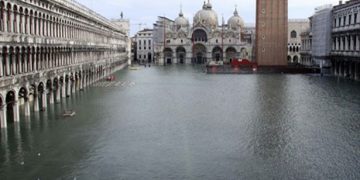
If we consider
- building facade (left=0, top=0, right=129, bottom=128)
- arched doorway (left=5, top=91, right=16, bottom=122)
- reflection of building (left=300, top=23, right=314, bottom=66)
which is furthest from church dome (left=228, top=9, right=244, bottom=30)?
arched doorway (left=5, top=91, right=16, bottom=122)

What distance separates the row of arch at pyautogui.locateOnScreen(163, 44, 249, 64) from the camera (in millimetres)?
130125

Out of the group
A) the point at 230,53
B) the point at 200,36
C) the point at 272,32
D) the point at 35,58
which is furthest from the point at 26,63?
the point at 230,53

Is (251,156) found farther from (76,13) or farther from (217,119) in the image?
(76,13)

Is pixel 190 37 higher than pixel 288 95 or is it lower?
higher

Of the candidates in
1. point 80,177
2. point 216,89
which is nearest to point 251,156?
point 80,177

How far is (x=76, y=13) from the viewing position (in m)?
50.3

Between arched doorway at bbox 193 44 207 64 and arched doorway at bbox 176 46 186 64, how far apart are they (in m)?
3.02

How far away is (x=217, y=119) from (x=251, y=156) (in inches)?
413

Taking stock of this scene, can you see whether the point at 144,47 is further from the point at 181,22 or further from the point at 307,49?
the point at 307,49

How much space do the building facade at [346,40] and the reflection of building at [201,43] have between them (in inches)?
2226

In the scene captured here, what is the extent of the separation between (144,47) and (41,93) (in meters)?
114

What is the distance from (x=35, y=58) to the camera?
3412cm

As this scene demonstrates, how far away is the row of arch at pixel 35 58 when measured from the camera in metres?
28.2

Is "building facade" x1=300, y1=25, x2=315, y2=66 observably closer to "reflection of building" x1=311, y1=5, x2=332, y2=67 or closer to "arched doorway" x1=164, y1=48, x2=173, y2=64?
"reflection of building" x1=311, y1=5, x2=332, y2=67
